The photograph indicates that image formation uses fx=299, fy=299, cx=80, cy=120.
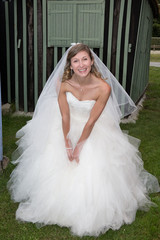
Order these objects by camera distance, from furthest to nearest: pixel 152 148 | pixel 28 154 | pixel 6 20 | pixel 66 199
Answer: pixel 6 20 < pixel 152 148 < pixel 28 154 < pixel 66 199

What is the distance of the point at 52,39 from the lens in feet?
22.4

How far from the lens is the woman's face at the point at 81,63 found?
3113mm

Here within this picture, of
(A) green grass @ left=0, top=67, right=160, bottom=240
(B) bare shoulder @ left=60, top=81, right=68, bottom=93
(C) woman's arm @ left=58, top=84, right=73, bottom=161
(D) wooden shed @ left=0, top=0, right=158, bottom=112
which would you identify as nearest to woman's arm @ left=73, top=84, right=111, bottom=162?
(C) woman's arm @ left=58, top=84, right=73, bottom=161

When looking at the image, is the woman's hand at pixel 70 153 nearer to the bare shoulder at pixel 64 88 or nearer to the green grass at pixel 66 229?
the bare shoulder at pixel 64 88

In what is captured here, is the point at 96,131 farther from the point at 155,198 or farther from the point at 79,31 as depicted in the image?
the point at 79,31

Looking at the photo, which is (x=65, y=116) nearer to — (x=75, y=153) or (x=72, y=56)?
(x=75, y=153)

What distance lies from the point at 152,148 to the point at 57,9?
3.67 meters

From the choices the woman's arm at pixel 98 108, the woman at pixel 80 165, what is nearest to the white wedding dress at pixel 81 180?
the woman at pixel 80 165

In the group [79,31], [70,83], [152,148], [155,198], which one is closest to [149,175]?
[155,198]

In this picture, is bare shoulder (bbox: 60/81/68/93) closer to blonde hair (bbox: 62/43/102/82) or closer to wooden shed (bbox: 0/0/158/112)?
blonde hair (bbox: 62/43/102/82)

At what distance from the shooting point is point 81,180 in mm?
3109

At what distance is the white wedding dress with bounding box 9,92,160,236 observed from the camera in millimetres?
3062

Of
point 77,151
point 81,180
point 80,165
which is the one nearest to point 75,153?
point 77,151

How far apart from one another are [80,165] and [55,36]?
4350 millimetres
